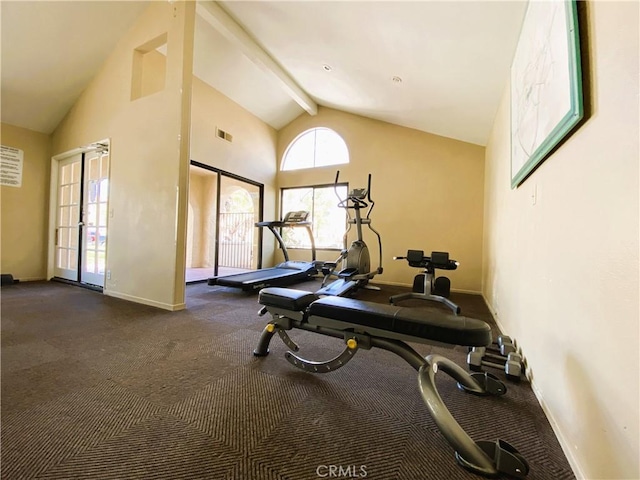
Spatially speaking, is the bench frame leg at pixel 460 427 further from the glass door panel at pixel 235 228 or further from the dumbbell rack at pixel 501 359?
the glass door panel at pixel 235 228

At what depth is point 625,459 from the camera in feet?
2.36

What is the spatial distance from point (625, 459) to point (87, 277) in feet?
18.1

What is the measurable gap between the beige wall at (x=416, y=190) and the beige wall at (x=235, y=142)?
1.47m

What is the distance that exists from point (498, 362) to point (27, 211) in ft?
22.2

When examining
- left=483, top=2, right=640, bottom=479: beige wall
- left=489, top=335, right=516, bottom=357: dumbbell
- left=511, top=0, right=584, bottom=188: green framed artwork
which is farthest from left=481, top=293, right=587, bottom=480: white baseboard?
left=511, top=0, right=584, bottom=188: green framed artwork

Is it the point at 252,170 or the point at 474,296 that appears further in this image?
the point at 252,170

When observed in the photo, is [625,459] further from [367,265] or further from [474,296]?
[474,296]

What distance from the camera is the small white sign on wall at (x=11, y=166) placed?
4.09m

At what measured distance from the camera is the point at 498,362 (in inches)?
69.6

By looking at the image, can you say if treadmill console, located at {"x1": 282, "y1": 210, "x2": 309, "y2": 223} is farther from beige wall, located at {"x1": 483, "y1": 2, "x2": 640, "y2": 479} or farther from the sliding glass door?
beige wall, located at {"x1": 483, "y1": 2, "x2": 640, "y2": 479}

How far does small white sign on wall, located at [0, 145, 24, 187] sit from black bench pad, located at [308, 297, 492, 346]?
5.68 metres

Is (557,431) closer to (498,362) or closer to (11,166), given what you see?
(498,362)

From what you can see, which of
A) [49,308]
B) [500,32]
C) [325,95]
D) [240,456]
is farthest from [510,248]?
[49,308]

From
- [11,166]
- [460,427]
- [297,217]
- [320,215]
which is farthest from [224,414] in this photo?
[11,166]
